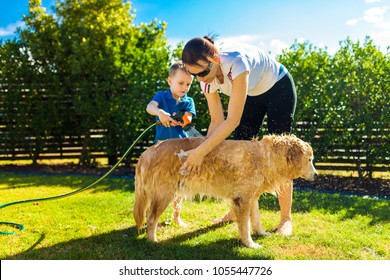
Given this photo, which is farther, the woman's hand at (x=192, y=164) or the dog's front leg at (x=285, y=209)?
the dog's front leg at (x=285, y=209)

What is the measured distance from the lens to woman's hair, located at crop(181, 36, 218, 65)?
3.87 meters

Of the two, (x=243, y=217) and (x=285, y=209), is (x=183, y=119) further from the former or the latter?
(x=285, y=209)

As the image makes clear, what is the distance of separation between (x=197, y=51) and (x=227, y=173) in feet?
4.27

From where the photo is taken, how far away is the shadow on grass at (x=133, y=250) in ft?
13.2

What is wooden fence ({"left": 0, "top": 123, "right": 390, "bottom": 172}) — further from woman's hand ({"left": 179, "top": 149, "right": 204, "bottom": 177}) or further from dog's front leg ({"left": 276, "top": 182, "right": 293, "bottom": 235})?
woman's hand ({"left": 179, "top": 149, "right": 204, "bottom": 177})

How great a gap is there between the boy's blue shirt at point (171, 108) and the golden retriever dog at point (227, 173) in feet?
3.04

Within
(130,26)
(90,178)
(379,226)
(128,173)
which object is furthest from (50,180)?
(379,226)

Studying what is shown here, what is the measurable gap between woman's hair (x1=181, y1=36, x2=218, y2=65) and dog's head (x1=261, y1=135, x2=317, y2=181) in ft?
3.90

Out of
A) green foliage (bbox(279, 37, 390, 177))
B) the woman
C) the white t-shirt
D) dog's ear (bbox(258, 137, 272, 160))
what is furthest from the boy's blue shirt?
green foliage (bbox(279, 37, 390, 177))

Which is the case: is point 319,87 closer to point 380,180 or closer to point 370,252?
point 380,180

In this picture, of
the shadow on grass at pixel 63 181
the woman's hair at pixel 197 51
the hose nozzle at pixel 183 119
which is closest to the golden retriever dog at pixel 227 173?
the hose nozzle at pixel 183 119

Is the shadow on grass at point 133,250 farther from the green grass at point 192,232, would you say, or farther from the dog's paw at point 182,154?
the dog's paw at point 182,154

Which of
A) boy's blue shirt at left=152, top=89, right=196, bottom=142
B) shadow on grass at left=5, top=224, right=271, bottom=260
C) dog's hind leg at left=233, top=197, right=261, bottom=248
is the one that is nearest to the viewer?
shadow on grass at left=5, top=224, right=271, bottom=260

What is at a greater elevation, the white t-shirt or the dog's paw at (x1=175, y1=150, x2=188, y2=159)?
the white t-shirt
